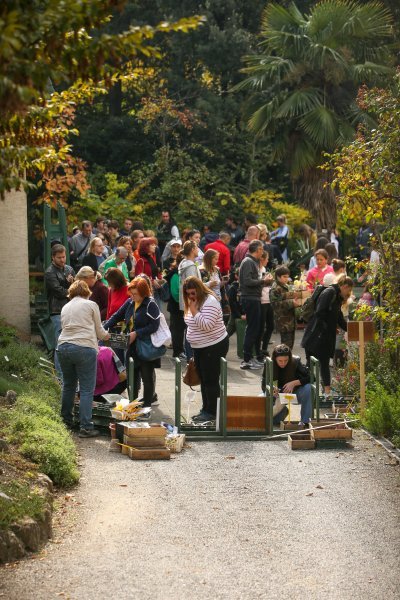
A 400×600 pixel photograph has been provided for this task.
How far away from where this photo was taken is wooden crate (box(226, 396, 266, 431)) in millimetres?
14023

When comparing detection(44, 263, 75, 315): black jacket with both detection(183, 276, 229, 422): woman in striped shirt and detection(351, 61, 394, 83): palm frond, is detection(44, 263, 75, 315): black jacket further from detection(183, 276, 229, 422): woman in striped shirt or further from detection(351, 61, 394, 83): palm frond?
detection(351, 61, 394, 83): palm frond

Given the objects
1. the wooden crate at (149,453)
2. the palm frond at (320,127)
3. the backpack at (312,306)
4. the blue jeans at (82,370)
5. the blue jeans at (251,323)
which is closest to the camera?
the wooden crate at (149,453)

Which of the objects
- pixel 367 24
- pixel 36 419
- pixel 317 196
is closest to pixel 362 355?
pixel 36 419

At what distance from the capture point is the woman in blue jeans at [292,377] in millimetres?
14352

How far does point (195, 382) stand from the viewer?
1498cm

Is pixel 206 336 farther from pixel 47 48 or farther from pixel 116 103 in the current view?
pixel 116 103

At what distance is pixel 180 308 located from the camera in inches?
734

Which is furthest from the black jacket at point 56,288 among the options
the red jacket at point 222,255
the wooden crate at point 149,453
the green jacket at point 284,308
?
the wooden crate at point 149,453

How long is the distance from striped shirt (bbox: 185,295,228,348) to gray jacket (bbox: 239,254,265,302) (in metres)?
3.82

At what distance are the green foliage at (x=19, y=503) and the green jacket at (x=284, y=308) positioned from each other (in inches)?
319

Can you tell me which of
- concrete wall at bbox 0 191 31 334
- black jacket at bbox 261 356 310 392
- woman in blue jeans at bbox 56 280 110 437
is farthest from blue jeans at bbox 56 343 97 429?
concrete wall at bbox 0 191 31 334

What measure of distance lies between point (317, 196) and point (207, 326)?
13506 millimetres

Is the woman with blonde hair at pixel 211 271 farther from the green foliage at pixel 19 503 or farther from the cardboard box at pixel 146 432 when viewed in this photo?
the green foliage at pixel 19 503

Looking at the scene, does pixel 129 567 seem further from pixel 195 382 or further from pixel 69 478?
pixel 195 382
